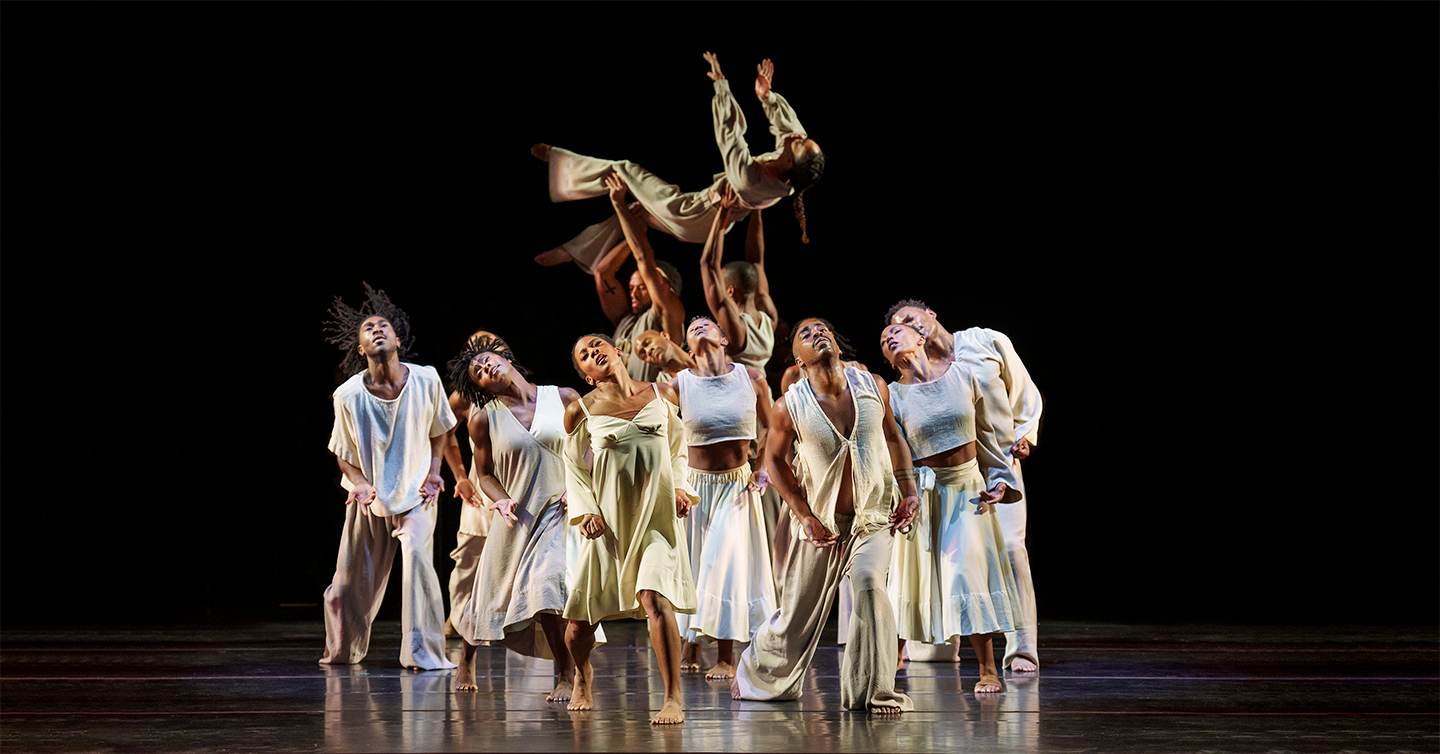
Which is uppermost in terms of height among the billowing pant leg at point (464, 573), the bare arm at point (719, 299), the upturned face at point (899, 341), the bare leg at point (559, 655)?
the bare arm at point (719, 299)

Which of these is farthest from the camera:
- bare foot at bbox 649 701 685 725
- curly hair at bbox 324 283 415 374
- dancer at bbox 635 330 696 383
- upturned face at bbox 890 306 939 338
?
curly hair at bbox 324 283 415 374

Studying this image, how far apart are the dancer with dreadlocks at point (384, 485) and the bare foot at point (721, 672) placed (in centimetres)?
124

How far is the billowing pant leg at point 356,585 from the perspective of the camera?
5.85m

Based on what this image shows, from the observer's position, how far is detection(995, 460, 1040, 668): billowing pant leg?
534cm


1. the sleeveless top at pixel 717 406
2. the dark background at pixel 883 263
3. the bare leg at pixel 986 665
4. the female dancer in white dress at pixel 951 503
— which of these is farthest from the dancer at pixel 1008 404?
the dark background at pixel 883 263

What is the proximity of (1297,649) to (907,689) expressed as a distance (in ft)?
7.64

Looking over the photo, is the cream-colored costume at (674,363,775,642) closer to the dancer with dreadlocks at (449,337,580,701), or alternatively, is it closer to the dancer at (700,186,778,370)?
the dancer with dreadlocks at (449,337,580,701)

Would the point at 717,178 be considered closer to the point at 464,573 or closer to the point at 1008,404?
the point at 1008,404

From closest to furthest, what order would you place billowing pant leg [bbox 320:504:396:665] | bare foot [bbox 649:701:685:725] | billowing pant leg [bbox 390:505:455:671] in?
bare foot [bbox 649:701:685:725], billowing pant leg [bbox 390:505:455:671], billowing pant leg [bbox 320:504:396:665]

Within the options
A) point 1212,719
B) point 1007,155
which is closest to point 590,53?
point 1007,155

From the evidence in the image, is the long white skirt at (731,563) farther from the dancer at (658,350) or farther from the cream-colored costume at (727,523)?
the dancer at (658,350)

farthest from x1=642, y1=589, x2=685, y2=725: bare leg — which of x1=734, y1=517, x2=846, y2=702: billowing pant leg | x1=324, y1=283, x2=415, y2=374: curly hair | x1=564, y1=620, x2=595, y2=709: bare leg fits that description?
x1=324, y1=283, x2=415, y2=374: curly hair

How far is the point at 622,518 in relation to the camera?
13.6ft

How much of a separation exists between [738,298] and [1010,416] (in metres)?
1.77
